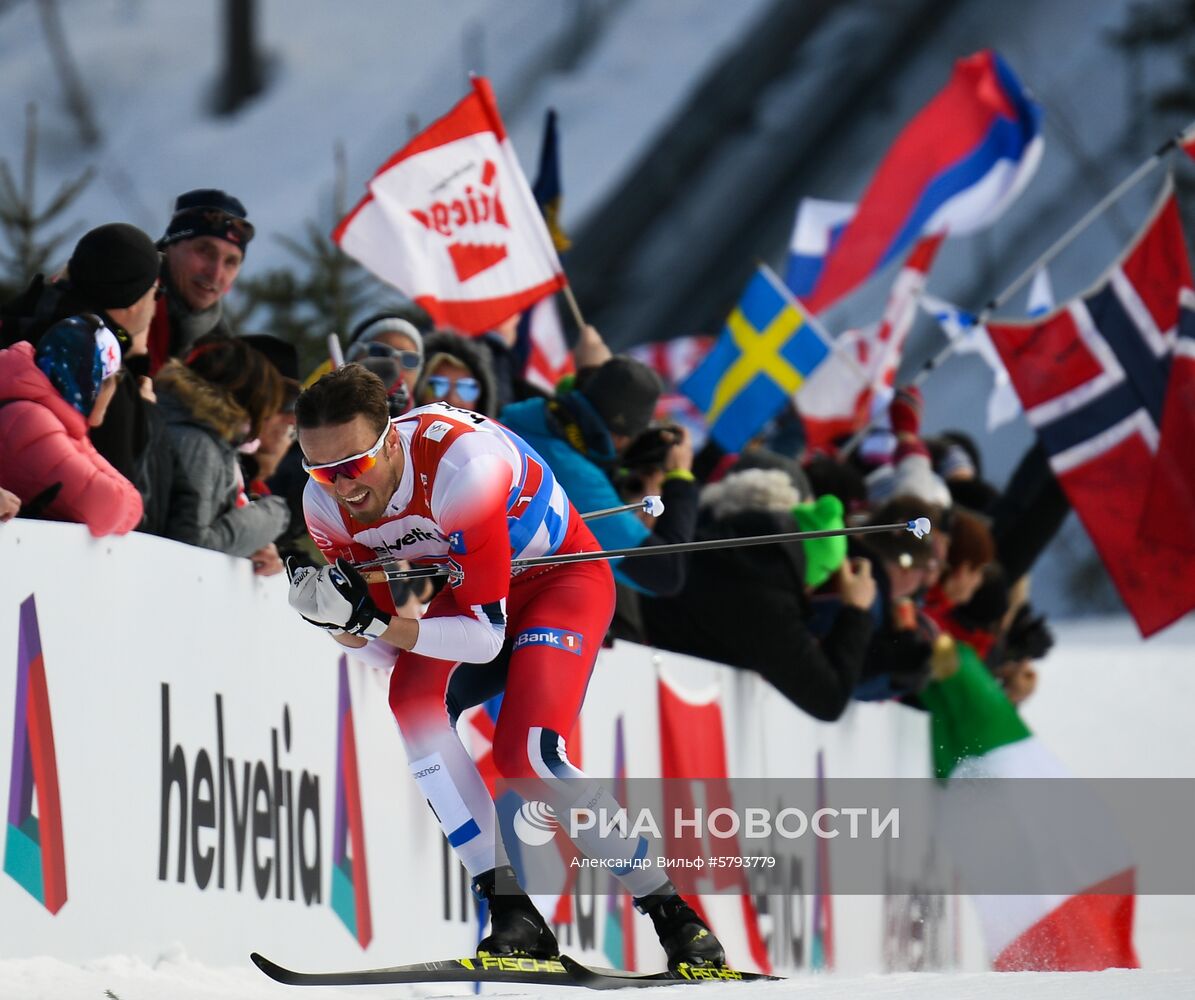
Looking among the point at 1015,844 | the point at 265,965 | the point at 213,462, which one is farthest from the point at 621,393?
the point at 1015,844

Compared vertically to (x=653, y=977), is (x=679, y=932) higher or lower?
higher

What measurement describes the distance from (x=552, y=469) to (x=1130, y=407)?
13.9ft

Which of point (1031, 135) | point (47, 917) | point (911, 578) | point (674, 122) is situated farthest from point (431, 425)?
point (674, 122)

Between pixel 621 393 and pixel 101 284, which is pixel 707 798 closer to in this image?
pixel 621 393

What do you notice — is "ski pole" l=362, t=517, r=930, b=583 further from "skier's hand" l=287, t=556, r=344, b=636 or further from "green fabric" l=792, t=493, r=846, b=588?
"green fabric" l=792, t=493, r=846, b=588

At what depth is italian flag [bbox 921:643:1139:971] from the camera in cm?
945

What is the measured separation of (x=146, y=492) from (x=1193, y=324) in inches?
236

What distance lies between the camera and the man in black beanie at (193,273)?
20.6 feet

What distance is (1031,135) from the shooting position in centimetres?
1129

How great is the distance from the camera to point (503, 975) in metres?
4.86

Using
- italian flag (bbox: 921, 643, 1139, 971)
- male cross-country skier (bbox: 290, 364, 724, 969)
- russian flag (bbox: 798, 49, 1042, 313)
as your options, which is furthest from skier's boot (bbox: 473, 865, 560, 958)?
russian flag (bbox: 798, 49, 1042, 313)

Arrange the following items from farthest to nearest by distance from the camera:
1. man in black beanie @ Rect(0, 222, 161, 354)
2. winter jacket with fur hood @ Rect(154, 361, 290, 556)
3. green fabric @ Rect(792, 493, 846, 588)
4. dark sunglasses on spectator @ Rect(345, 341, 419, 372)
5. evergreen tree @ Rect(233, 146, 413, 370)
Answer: evergreen tree @ Rect(233, 146, 413, 370) → green fabric @ Rect(792, 493, 846, 588) → dark sunglasses on spectator @ Rect(345, 341, 419, 372) → winter jacket with fur hood @ Rect(154, 361, 290, 556) → man in black beanie @ Rect(0, 222, 161, 354)

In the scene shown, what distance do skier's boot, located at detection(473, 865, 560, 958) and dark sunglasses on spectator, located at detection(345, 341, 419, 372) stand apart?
2039mm

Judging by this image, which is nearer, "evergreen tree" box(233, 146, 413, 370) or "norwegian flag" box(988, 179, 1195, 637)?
"norwegian flag" box(988, 179, 1195, 637)
